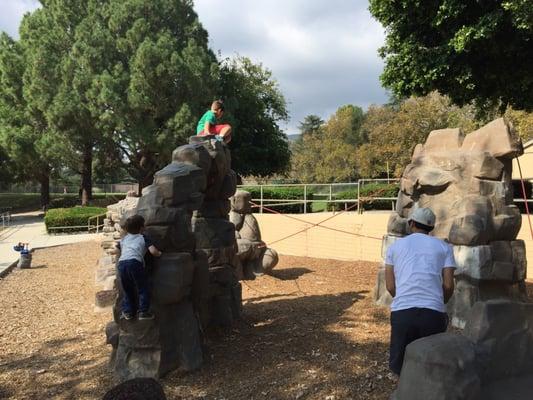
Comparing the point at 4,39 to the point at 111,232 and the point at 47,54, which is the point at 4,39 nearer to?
the point at 47,54

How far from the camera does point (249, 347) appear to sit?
221 inches

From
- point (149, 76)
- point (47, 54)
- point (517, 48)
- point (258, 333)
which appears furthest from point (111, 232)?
point (47, 54)

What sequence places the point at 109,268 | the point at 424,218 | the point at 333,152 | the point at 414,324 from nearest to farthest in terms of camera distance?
1. the point at 414,324
2. the point at 424,218
3. the point at 109,268
4. the point at 333,152

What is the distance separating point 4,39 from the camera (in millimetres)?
29141

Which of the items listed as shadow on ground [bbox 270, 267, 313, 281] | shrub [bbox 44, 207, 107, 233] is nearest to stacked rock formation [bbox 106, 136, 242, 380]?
shadow on ground [bbox 270, 267, 313, 281]

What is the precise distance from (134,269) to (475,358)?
311 centimetres

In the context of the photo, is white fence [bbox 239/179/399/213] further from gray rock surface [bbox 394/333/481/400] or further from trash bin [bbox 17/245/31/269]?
gray rock surface [bbox 394/333/481/400]

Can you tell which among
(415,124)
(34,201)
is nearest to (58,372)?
(415,124)

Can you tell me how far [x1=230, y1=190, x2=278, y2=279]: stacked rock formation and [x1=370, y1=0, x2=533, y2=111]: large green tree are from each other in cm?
406

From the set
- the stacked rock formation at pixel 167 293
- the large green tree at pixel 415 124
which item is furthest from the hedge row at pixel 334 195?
the stacked rock formation at pixel 167 293

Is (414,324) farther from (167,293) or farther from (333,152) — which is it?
(333,152)

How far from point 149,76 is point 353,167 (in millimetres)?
23077

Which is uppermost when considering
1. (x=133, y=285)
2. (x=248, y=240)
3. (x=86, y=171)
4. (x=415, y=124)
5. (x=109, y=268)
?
(x=415, y=124)

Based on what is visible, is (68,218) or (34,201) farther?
(34,201)
